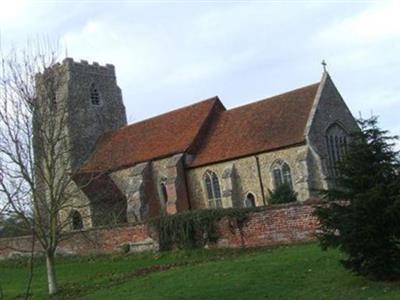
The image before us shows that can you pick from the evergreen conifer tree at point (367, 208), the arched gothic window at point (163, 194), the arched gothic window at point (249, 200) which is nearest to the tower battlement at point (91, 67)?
the arched gothic window at point (163, 194)

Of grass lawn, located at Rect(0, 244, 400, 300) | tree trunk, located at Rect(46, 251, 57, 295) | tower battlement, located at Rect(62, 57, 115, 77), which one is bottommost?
grass lawn, located at Rect(0, 244, 400, 300)

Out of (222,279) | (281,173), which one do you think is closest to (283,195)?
(281,173)

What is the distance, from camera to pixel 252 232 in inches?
848

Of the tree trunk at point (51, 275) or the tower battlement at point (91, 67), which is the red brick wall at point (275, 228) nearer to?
the tree trunk at point (51, 275)

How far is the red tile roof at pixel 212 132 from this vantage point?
32.5 meters

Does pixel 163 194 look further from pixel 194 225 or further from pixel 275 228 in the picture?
pixel 275 228

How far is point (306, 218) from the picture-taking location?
2030 centimetres

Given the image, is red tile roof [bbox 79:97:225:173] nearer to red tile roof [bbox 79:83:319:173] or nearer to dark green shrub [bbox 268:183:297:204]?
red tile roof [bbox 79:83:319:173]

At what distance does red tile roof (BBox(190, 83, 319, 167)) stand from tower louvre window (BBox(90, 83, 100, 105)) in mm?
12690

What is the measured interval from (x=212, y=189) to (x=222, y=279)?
20.1 metres

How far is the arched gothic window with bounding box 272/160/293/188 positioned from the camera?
31.3 metres

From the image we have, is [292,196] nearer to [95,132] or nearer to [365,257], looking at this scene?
[365,257]

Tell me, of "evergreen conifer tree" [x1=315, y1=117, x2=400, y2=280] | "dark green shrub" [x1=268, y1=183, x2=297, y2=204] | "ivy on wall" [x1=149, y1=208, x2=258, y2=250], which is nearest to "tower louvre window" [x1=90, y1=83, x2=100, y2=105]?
"dark green shrub" [x1=268, y1=183, x2=297, y2=204]

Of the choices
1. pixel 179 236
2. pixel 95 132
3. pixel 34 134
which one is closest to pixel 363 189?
pixel 34 134
